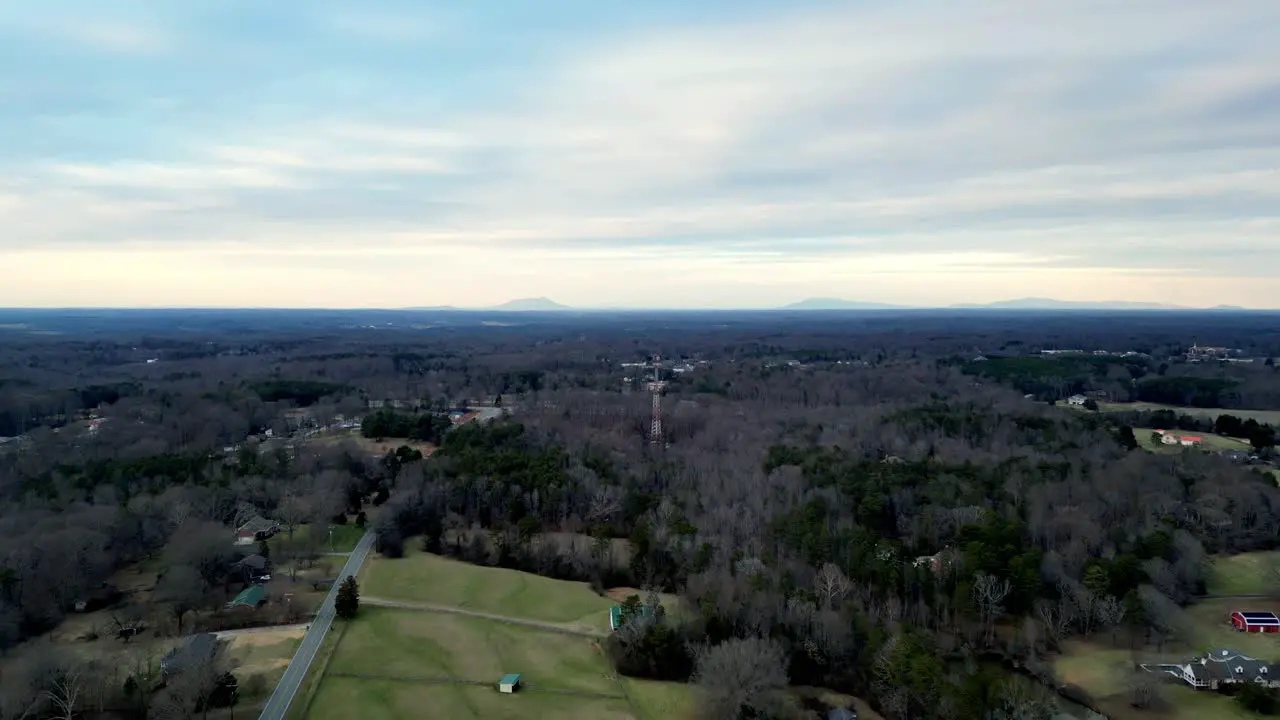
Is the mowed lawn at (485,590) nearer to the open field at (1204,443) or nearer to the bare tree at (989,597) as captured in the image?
the bare tree at (989,597)

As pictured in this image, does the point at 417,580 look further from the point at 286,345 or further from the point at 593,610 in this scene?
the point at 286,345

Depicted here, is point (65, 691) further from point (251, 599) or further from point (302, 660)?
point (251, 599)

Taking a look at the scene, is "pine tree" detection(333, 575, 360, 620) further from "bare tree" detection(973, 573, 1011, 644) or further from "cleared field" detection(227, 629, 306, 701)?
"bare tree" detection(973, 573, 1011, 644)

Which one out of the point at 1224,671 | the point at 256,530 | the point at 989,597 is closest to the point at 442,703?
the point at 256,530

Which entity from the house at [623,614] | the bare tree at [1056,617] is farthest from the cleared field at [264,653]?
the bare tree at [1056,617]

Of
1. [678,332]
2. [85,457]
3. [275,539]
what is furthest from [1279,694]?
[678,332]

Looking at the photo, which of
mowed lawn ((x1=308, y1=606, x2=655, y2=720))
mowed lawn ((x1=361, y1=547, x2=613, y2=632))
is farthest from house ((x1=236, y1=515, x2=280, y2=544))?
mowed lawn ((x1=308, y1=606, x2=655, y2=720))
